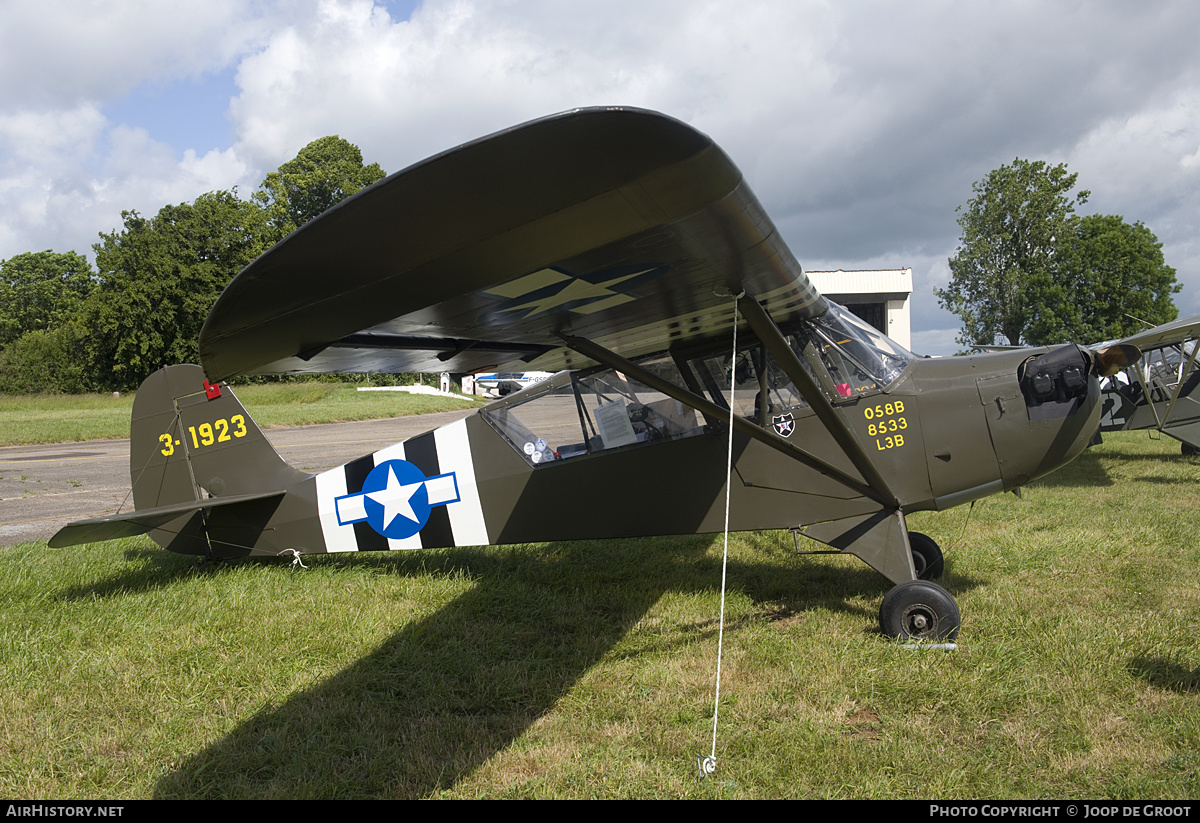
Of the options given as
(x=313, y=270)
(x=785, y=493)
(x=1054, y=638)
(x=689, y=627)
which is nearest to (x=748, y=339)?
(x=785, y=493)

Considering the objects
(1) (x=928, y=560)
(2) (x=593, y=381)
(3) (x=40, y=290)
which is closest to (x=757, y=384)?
(2) (x=593, y=381)

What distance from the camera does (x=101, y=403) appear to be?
32.2 meters

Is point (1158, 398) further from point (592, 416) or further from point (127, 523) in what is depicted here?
point (127, 523)

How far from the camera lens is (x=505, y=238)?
6.95 feet

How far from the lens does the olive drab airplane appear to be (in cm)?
201

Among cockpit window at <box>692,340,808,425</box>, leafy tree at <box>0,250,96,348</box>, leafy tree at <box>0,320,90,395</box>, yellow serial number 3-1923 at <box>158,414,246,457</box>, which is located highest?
leafy tree at <box>0,250,96,348</box>

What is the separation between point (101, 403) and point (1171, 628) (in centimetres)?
3900

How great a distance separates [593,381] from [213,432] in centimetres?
376

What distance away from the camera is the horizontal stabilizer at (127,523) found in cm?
445

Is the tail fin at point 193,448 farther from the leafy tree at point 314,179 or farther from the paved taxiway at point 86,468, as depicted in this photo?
the leafy tree at point 314,179

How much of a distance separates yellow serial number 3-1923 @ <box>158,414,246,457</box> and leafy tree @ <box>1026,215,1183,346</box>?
153 ft

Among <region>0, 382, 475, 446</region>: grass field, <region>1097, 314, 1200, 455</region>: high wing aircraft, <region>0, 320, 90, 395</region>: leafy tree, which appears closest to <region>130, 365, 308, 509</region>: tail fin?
<region>1097, 314, 1200, 455</region>: high wing aircraft

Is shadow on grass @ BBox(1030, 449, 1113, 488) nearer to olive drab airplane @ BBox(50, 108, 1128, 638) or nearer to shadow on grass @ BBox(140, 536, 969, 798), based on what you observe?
olive drab airplane @ BBox(50, 108, 1128, 638)

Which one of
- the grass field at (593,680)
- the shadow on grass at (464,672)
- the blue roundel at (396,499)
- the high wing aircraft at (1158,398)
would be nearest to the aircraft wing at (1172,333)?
the high wing aircraft at (1158,398)
